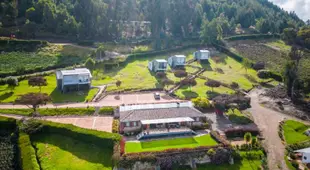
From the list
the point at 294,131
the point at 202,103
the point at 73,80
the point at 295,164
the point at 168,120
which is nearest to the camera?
the point at 295,164

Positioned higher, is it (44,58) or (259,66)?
(44,58)

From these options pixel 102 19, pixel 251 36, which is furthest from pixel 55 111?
pixel 251 36

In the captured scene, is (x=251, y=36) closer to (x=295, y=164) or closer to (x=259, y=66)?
(x=259, y=66)

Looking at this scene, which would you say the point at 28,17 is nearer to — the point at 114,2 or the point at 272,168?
→ the point at 114,2

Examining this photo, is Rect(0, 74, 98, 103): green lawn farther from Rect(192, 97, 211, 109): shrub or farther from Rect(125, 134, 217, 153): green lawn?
Rect(125, 134, 217, 153): green lawn

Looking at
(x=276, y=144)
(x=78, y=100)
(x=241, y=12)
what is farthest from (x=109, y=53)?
(x=241, y=12)
